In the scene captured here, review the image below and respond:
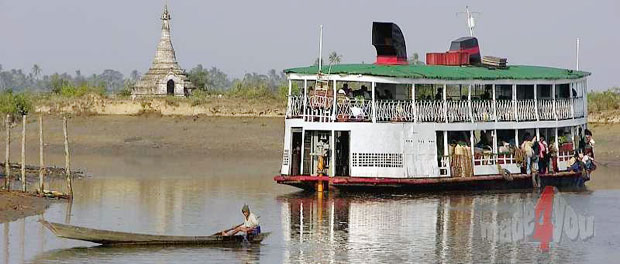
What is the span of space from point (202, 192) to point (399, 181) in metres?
6.86

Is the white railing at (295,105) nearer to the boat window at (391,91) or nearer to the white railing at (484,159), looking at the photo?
the boat window at (391,91)

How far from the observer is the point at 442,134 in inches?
1463

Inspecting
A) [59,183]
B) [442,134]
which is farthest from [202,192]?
[442,134]

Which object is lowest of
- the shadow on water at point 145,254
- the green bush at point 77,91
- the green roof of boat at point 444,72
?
the shadow on water at point 145,254

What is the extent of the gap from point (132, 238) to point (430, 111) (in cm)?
1325

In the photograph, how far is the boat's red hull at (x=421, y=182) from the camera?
35.0 metres

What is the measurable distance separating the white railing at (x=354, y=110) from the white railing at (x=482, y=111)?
3827mm

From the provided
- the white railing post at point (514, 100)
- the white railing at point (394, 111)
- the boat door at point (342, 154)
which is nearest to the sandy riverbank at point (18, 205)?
the boat door at point (342, 154)

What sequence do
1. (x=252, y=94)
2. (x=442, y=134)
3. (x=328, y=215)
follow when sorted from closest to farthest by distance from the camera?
(x=328, y=215)
(x=442, y=134)
(x=252, y=94)

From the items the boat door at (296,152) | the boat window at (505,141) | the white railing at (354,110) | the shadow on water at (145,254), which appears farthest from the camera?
the boat window at (505,141)

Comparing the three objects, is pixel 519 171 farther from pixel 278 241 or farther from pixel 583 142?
pixel 278 241

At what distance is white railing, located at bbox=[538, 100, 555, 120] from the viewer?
129 ft

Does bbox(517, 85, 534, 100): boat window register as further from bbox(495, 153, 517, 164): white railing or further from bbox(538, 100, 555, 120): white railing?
bbox(495, 153, 517, 164): white railing

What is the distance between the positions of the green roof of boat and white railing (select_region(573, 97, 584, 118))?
76 centimetres
